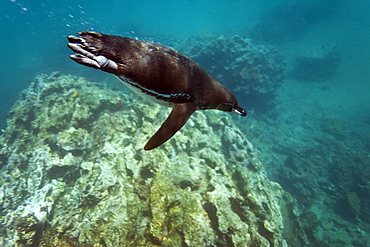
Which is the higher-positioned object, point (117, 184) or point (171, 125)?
point (171, 125)

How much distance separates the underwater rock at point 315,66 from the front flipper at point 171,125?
33.6m

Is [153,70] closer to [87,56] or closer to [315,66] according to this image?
[87,56]

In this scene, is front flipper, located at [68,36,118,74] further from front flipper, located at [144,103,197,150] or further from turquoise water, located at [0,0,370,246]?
turquoise water, located at [0,0,370,246]

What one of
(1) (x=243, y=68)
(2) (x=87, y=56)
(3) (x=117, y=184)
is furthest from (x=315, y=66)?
(2) (x=87, y=56)

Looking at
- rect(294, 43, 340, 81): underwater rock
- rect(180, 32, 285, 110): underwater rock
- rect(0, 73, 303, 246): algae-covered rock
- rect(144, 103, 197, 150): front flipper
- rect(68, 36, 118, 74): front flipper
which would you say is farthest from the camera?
rect(294, 43, 340, 81): underwater rock

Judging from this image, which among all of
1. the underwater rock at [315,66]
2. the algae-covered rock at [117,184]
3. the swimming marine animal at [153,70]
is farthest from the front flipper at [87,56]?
the underwater rock at [315,66]

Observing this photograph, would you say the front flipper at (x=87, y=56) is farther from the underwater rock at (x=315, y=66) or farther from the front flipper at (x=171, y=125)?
the underwater rock at (x=315, y=66)

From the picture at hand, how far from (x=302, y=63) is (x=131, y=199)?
34854 millimetres

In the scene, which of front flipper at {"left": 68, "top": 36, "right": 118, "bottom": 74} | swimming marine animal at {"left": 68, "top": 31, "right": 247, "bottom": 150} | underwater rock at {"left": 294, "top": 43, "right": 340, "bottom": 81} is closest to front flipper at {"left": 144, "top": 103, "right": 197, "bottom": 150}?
swimming marine animal at {"left": 68, "top": 31, "right": 247, "bottom": 150}

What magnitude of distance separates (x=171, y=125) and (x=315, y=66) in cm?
3601

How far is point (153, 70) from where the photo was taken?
5.55 feet

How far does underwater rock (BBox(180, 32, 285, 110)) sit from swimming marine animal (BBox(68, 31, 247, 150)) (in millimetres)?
14202

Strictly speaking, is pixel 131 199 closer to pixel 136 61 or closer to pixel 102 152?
pixel 102 152

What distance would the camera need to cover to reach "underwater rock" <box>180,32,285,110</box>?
15.6 meters
